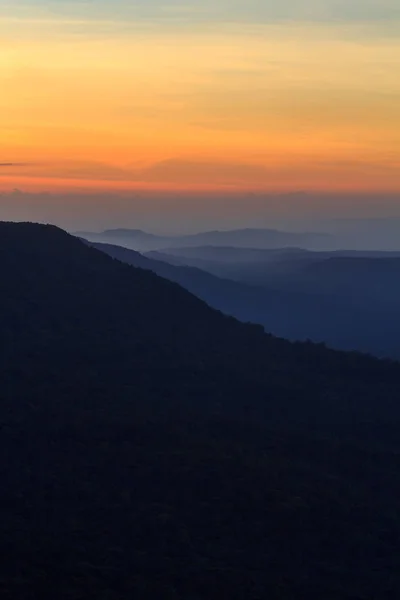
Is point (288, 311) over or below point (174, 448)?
over

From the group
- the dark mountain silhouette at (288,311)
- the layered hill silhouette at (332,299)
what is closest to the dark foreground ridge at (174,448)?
the layered hill silhouette at (332,299)

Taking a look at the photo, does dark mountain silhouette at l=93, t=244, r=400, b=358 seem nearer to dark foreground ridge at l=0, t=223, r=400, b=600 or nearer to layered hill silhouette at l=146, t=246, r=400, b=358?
layered hill silhouette at l=146, t=246, r=400, b=358

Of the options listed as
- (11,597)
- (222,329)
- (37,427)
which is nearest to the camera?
(11,597)

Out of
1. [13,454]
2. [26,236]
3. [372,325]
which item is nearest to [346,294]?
[372,325]

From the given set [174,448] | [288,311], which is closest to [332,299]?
[288,311]

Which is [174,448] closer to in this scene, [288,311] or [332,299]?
[288,311]

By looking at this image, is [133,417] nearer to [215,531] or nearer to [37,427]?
[37,427]
